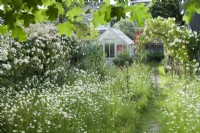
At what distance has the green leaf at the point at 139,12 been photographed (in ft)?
6.35

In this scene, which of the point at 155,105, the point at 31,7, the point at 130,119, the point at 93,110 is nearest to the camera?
the point at 31,7

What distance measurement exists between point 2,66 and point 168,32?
1099 cm

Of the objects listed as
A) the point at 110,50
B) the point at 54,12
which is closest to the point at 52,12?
the point at 54,12

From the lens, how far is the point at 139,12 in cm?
195

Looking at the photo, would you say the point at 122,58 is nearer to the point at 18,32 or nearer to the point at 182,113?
the point at 182,113

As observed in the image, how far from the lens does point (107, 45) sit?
26219 millimetres

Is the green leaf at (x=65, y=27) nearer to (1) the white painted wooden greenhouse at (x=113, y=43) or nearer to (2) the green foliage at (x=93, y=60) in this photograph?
(2) the green foliage at (x=93, y=60)

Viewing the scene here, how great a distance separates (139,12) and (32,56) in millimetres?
9119

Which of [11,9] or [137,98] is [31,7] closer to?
[11,9]

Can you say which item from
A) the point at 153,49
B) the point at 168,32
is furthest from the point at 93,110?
the point at 153,49

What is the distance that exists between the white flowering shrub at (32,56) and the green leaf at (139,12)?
20.4 feet

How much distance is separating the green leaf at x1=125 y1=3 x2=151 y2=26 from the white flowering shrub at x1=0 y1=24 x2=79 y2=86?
6228mm

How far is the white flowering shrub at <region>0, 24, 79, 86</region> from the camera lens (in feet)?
28.7

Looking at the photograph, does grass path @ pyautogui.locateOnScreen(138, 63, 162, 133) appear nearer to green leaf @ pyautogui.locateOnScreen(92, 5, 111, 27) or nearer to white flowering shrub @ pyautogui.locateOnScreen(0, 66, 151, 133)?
white flowering shrub @ pyautogui.locateOnScreen(0, 66, 151, 133)
